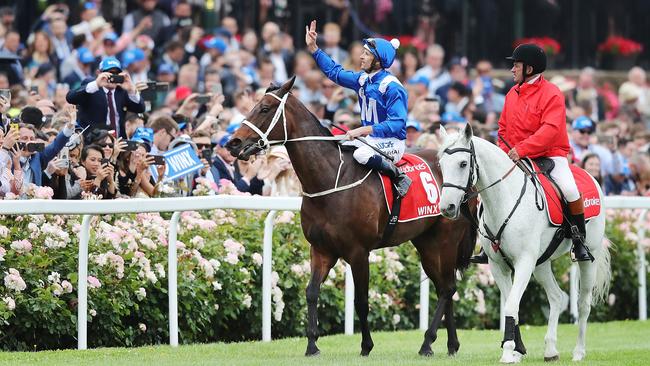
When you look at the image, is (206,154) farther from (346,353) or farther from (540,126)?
(540,126)

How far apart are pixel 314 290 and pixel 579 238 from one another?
75.5 inches

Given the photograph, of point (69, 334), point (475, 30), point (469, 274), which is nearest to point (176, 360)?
point (69, 334)

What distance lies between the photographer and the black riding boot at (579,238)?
10.3 m

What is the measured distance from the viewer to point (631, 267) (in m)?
15.4

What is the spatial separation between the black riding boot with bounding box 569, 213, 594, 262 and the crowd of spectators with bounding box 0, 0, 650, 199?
10.6ft

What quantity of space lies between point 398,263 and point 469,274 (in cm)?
100

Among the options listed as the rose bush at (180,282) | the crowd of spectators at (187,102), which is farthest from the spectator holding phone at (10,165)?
the rose bush at (180,282)

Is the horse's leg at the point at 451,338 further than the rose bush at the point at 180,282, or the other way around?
Result: the horse's leg at the point at 451,338

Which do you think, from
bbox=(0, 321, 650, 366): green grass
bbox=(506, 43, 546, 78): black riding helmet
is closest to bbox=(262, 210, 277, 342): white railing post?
bbox=(0, 321, 650, 366): green grass

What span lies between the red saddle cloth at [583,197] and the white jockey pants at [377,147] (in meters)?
1.06

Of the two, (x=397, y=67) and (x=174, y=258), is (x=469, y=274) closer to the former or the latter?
(x=174, y=258)

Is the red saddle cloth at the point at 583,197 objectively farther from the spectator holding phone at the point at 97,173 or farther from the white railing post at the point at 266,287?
the spectator holding phone at the point at 97,173

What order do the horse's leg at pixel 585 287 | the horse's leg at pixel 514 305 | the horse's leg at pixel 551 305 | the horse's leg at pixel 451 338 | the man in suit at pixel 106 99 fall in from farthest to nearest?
the man in suit at pixel 106 99 → the horse's leg at pixel 451 338 → the horse's leg at pixel 585 287 → the horse's leg at pixel 551 305 → the horse's leg at pixel 514 305

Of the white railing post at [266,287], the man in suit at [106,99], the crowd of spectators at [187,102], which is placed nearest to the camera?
the white railing post at [266,287]
